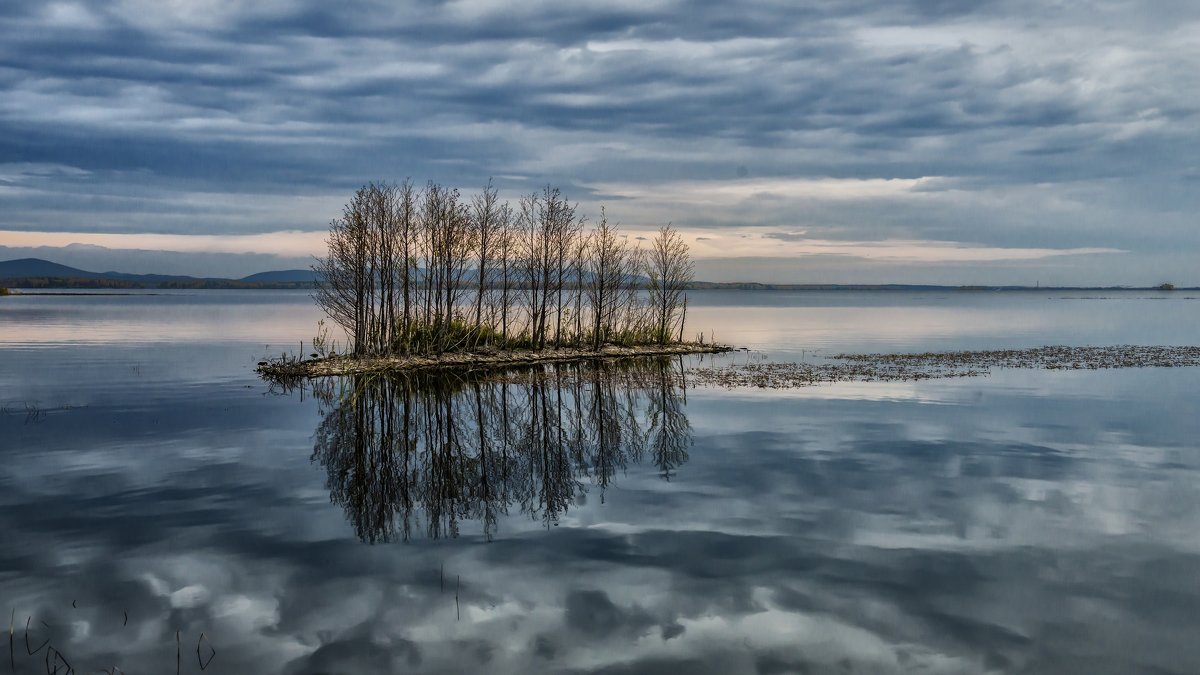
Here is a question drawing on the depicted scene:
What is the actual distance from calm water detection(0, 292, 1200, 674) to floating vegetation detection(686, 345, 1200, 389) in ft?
26.2

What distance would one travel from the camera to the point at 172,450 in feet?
75.7

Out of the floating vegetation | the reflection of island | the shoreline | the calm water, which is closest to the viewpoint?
the calm water

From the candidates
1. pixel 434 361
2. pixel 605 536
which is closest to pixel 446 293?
pixel 434 361

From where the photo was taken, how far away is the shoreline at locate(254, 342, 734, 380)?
40.8 meters

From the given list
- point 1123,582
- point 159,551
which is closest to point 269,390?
point 159,551

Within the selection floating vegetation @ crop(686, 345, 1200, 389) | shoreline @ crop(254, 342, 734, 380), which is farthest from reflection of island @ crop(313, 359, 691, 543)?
floating vegetation @ crop(686, 345, 1200, 389)

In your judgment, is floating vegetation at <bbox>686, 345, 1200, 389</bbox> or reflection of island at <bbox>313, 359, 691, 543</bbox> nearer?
reflection of island at <bbox>313, 359, 691, 543</bbox>

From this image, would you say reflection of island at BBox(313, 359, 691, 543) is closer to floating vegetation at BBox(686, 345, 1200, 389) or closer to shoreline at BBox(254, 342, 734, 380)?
shoreline at BBox(254, 342, 734, 380)

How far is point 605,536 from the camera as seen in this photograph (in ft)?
50.0

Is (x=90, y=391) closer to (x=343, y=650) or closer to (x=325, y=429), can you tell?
(x=325, y=429)

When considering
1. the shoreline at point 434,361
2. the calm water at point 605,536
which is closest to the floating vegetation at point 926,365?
the calm water at point 605,536

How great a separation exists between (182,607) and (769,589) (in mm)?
7751

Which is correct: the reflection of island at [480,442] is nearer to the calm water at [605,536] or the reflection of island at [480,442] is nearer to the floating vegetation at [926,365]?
the calm water at [605,536]

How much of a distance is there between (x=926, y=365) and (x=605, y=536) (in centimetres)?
3556
